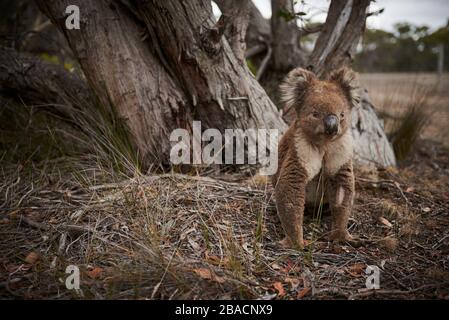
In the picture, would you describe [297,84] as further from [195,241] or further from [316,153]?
[195,241]

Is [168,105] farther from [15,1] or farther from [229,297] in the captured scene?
[15,1]

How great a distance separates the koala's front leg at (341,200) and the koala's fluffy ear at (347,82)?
→ 0.57 meters

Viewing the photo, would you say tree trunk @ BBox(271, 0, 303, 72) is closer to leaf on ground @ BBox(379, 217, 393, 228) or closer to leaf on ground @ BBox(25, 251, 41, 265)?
leaf on ground @ BBox(379, 217, 393, 228)

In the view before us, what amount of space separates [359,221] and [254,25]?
4472 millimetres

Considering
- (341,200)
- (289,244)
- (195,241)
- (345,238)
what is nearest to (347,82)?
(341,200)

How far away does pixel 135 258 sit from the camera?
2699mm

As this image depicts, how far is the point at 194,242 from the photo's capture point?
3053 millimetres

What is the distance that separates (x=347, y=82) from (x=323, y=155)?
2.15ft

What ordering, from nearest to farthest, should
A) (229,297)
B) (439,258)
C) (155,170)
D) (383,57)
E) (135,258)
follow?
1. (229,297)
2. (135,258)
3. (439,258)
4. (155,170)
5. (383,57)

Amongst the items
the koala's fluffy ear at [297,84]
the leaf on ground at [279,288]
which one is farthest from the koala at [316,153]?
the leaf on ground at [279,288]

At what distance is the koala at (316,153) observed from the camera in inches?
121

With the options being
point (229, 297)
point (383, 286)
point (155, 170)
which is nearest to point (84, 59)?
point (155, 170)

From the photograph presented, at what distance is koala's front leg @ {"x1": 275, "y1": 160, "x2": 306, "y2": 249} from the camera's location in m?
3.11

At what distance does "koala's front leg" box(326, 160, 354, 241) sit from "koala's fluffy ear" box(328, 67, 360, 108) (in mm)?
574
